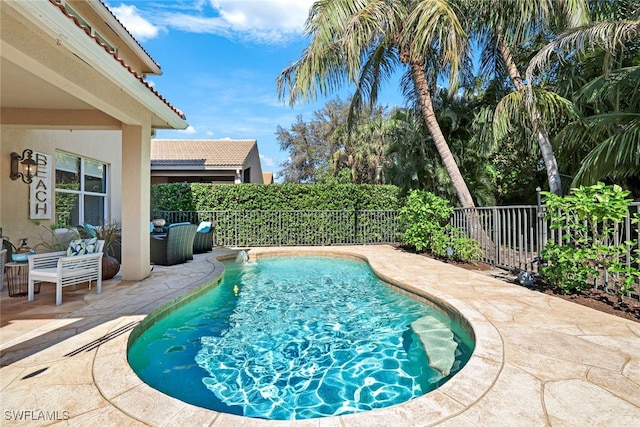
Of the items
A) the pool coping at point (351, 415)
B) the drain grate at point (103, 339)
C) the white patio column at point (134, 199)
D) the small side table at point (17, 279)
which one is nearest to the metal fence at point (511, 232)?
the pool coping at point (351, 415)

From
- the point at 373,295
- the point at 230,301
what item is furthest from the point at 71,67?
the point at 373,295

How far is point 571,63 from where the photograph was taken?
29.2ft

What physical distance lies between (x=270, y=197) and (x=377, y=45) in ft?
22.0

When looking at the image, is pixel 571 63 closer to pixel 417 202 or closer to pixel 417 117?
pixel 417 117

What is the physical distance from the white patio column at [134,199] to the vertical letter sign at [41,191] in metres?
→ 2.48

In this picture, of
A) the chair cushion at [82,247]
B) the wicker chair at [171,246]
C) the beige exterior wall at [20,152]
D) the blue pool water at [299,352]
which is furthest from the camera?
the wicker chair at [171,246]

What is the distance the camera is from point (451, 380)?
2.53 metres

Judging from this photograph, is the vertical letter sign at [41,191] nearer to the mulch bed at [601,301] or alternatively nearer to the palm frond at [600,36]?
the mulch bed at [601,301]

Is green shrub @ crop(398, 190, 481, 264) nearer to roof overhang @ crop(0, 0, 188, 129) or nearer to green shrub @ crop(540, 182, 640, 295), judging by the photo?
green shrub @ crop(540, 182, 640, 295)

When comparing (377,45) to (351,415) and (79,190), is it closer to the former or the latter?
(79,190)

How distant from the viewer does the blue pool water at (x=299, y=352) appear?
2.88 meters

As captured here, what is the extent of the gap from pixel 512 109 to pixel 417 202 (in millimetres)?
3389

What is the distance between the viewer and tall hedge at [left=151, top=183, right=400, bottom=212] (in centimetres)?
1232

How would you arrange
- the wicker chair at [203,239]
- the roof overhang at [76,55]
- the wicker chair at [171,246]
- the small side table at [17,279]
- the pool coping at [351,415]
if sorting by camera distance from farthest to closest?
the wicker chair at [203,239] → the wicker chair at [171,246] → the small side table at [17,279] → the roof overhang at [76,55] → the pool coping at [351,415]
